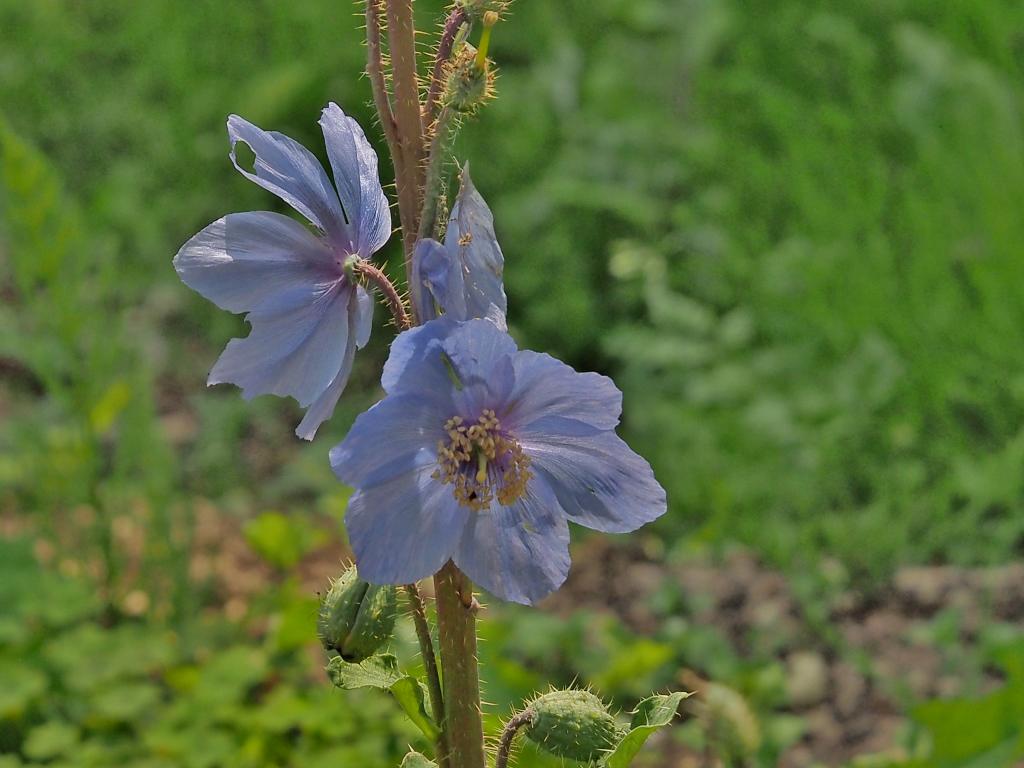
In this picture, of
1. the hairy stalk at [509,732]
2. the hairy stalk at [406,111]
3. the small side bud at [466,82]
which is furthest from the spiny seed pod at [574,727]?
the small side bud at [466,82]

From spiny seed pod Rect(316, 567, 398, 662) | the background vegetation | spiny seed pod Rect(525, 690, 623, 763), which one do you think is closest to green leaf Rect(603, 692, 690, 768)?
spiny seed pod Rect(525, 690, 623, 763)

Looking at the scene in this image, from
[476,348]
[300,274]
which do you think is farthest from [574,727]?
[300,274]

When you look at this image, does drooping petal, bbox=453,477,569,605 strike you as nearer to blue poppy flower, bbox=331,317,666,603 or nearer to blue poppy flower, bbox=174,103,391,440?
blue poppy flower, bbox=331,317,666,603

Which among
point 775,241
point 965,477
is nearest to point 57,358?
point 775,241

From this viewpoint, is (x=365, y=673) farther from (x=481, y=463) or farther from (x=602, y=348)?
(x=602, y=348)

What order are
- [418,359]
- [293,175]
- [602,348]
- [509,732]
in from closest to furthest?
1. [418,359]
2. [293,175]
3. [509,732]
4. [602,348]

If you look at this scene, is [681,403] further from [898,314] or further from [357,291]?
[357,291]

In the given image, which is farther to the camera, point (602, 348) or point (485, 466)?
point (602, 348)
